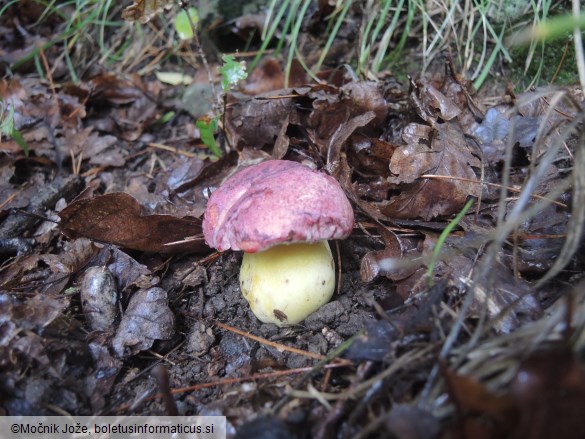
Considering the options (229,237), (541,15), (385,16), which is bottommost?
(229,237)

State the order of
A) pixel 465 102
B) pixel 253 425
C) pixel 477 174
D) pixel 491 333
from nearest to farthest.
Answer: pixel 253 425, pixel 491 333, pixel 477 174, pixel 465 102

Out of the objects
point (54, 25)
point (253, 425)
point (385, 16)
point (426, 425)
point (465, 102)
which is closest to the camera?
point (426, 425)

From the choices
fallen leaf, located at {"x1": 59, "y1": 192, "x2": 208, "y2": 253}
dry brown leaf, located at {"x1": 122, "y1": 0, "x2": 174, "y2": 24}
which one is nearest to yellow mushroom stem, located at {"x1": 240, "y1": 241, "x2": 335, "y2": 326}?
fallen leaf, located at {"x1": 59, "y1": 192, "x2": 208, "y2": 253}

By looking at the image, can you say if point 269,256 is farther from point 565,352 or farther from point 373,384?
point 565,352

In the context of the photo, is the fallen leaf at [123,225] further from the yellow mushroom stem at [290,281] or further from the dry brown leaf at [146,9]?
the dry brown leaf at [146,9]

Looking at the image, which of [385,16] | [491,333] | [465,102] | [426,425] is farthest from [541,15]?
[426,425]

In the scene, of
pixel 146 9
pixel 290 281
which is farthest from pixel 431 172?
pixel 146 9

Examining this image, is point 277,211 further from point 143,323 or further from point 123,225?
point 123,225

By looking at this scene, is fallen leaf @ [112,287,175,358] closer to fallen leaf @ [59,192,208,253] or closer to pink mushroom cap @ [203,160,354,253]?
fallen leaf @ [59,192,208,253]
